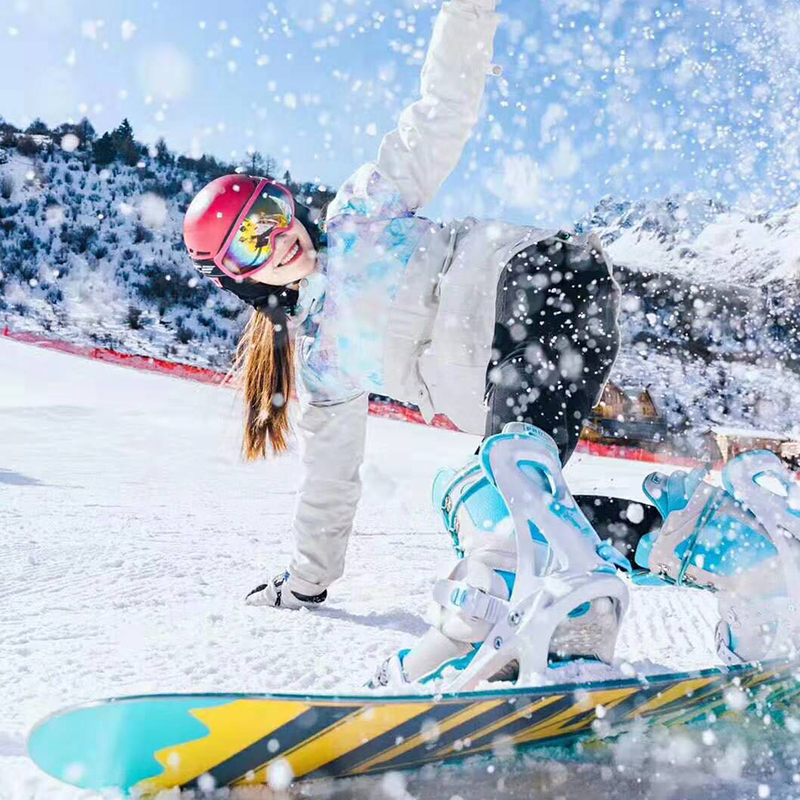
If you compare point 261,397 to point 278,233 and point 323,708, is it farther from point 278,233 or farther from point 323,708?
point 323,708

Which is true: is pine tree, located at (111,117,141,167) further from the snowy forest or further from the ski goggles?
the ski goggles

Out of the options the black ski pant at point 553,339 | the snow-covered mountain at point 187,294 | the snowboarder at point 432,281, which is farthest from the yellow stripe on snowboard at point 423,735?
the snow-covered mountain at point 187,294

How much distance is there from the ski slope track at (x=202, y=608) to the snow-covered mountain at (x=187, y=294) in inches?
246

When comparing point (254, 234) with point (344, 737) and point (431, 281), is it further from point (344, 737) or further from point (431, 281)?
point (344, 737)

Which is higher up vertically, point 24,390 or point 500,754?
point 500,754

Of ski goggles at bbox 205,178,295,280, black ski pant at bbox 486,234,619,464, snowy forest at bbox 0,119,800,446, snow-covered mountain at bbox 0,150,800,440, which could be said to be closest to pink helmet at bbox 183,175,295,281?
ski goggles at bbox 205,178,295,280

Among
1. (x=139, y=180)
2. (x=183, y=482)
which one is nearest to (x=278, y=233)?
(x=183, y=482)

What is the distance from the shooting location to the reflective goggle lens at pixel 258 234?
1.61 meters

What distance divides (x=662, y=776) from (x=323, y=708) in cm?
45

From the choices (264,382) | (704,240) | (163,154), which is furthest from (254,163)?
(704,240)

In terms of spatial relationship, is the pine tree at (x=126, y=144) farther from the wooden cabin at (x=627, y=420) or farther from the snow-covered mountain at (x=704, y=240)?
the snow-covered mountain at (x=704, y=240)

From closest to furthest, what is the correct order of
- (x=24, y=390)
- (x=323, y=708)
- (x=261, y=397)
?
1. (x=323, y=708)
2. (x=261, y=397)
3. (x=24, y=390)

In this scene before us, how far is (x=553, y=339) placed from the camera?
1.44 meters

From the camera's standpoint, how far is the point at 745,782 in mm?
930
